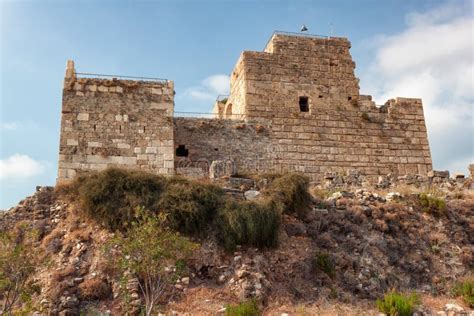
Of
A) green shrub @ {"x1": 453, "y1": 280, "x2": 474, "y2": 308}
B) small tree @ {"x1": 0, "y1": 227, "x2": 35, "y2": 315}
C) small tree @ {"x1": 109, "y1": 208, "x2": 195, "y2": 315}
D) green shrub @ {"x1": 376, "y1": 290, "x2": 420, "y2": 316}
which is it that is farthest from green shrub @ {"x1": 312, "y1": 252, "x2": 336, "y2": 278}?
small tree @ {"x1": 0, "y1": 227, "x2": 35, "y2": 315}

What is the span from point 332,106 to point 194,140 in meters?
5.09

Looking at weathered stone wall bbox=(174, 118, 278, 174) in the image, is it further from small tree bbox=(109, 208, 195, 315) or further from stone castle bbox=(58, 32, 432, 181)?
small tree bbox=(109, 208, 195, 315)

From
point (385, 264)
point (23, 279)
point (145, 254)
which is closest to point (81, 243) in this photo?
point (23, 279)

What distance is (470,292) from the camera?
36.2ft

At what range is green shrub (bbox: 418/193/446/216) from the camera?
46.1 feet

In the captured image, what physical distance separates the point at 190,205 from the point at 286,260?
2391mm

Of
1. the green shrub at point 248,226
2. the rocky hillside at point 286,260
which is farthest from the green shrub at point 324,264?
the green shrub at point 248,226

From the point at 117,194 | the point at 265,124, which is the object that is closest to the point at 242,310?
the point at 117,194

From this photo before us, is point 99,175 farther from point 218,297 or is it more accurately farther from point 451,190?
point 451,190

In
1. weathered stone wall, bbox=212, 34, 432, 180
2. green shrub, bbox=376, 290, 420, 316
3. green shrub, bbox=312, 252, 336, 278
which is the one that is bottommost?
green shrub, bbox=376, 290, 420, 316

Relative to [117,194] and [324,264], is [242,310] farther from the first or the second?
[117,194]

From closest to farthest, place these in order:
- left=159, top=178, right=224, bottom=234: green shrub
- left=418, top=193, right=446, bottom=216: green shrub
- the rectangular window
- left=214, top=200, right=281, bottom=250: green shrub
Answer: left=214, top=200, right=281, bottom=250: green shrub, left=159, top=178, right=224, bottom=234: green shrub, left=418, top=193, right=446, bottom=216: green shrub, the rectangular window

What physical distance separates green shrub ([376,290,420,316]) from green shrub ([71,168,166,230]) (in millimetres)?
5129

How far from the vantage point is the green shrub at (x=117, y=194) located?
1176 centimetres
